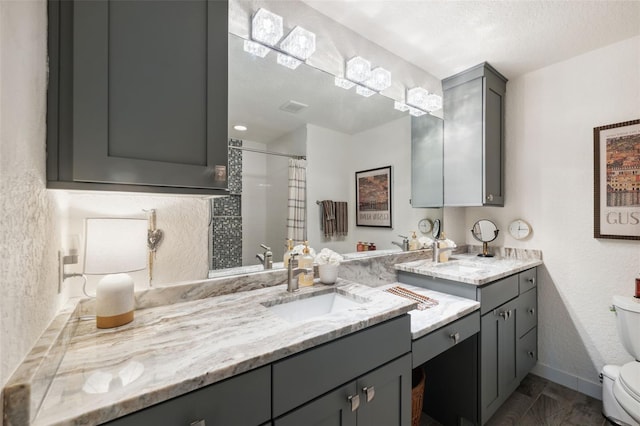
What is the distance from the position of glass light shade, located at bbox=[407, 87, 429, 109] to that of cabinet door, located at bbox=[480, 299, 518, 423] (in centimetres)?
154

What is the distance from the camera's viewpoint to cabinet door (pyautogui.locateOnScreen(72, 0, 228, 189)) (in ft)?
2.49

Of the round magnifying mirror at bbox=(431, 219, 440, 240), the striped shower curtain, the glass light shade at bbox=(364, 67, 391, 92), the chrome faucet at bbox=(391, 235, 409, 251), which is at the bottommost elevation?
the chrome faucet at bbox=(391, 235, 409, 251)

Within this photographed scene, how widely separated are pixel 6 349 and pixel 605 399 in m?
2.91

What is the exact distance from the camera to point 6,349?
0.51 meters

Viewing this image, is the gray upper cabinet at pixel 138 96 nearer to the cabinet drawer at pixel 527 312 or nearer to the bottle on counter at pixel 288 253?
the bottle on counter at pixel 288 253

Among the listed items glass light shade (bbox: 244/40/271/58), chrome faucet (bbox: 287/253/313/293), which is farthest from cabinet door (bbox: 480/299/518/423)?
glass light shade (bbox: 244/40/271/58)

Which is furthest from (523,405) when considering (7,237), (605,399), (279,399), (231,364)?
(7,237)

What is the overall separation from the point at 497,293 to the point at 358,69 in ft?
5.49

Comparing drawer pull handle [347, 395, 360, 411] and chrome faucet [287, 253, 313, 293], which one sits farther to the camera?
chrome faucet [287, 253, 313, 293]

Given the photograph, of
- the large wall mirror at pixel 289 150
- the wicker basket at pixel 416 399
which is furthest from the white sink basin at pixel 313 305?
the wicker basket at pixel 416 399

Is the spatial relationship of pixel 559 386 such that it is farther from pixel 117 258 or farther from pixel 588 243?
pixel 117 258

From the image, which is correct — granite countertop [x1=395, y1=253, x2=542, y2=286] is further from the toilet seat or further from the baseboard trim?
the baseboard trim

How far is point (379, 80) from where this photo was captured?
1.82 metres

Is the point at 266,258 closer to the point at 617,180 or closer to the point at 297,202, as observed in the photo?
the point at 297,202
